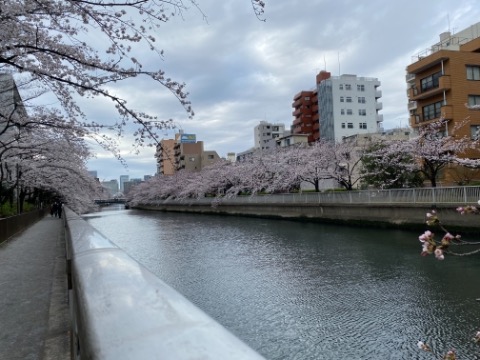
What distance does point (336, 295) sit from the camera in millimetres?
9180

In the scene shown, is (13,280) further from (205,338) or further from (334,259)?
(334,259)

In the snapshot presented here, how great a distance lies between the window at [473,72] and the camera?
2753cm

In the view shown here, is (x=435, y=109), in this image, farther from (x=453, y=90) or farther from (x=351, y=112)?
(x=351, y=112)

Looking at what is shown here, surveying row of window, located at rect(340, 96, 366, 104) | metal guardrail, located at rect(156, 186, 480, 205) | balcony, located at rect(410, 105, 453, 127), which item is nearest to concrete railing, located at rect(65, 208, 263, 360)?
metal guardrail, located at rect(156, 186, 480, 205)

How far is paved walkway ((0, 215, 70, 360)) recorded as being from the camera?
3.15 m

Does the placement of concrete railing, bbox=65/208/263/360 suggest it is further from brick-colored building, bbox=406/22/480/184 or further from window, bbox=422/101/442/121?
window, bbox=422/101/442/121

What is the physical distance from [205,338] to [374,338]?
265 inches

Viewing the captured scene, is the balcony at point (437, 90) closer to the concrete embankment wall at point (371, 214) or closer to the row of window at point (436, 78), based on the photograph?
the row of window at point (436, 78)

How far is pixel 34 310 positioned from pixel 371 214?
19906 millimetres

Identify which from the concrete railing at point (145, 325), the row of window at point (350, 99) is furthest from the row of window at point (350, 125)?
the concrete railing at point (145, 325)

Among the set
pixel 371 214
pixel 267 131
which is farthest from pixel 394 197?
pixel 267 131

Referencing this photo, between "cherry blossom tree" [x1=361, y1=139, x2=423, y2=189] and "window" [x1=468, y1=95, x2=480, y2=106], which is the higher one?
"window" [x1=468, y1=95, x2=480, y2=106]

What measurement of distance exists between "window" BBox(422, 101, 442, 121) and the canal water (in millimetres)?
15629

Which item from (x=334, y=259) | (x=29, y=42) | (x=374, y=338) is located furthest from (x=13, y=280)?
(x=334, y=259)
